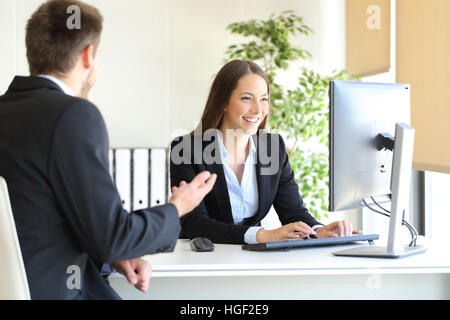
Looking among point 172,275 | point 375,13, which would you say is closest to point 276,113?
point 375,13

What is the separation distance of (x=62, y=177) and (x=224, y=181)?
1.23m

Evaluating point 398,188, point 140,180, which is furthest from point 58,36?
point 140,180

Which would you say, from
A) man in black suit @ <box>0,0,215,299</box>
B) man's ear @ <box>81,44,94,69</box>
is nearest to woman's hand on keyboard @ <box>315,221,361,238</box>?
man in black suit @ <box>0,0,215,299</box>

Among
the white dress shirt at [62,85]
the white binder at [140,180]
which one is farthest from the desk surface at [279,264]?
the white binder at [140,180]

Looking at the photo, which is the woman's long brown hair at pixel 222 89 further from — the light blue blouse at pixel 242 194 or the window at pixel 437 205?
the window at pixel 437 205

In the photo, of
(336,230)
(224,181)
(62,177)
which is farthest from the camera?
(224,181)

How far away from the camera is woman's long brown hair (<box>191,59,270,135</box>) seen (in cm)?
254

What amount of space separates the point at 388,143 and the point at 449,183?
1737 millimetres

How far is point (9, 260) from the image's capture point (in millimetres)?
1241

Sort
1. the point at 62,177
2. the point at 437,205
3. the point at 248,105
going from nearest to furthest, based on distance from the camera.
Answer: the point at 62,177 → the point at 248,105 → the point at 437,205

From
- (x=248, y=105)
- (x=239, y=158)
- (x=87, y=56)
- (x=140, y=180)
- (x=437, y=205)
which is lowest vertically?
(x=437, y=205)

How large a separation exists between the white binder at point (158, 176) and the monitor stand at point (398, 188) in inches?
89.1

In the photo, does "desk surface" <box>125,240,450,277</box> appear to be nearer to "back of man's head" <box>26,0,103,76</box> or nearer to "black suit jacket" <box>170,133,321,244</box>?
"black suit jacket" <box>170,133,321,244</box>

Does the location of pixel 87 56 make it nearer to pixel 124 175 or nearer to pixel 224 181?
pixel 224 181
